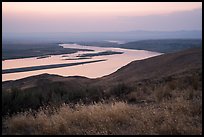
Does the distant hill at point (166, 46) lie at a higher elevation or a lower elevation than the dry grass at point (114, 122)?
lower

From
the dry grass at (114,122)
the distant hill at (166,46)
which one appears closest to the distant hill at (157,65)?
the dry grass at (114,122)

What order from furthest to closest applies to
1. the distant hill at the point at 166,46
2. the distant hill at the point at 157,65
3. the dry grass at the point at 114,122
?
the distant hill at the point at 166,46
the distant hill at the point at 157,65
the dry grass at the point at 114,122

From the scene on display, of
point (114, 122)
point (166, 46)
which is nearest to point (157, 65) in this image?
point (114, 122)

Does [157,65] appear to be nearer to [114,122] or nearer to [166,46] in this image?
[114,122]

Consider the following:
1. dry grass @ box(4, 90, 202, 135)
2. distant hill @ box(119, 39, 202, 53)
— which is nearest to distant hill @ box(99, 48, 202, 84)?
dry grass @ box(4, 90, 202, 135)

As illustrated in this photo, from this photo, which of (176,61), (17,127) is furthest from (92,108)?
(176,61)

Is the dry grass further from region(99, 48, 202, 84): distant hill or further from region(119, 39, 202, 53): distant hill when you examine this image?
region(119, 39, 202, 53): distant hill

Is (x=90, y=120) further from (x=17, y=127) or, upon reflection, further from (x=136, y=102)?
(x=136, y=102)

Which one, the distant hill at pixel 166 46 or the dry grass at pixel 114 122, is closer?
the dry grass at pixel 114 122

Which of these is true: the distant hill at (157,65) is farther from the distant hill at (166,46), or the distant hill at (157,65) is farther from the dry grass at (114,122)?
the distant hill at (166,46)
